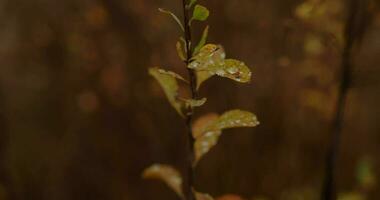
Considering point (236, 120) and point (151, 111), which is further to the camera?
point (151, 111)

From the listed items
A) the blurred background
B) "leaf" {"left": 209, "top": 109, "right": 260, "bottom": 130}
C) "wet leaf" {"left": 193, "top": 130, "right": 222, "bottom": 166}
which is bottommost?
the blurred background

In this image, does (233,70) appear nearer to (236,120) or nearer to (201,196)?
(236,120)

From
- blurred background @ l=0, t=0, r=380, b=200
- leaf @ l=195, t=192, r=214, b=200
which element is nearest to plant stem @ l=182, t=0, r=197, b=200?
leaf @ l=195, t=192, r=214, b=200

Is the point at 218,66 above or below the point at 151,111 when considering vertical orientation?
above

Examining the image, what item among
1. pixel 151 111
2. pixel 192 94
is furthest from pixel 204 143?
pixel 151 111

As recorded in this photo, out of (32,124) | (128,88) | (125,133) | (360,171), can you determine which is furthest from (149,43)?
(360,171)

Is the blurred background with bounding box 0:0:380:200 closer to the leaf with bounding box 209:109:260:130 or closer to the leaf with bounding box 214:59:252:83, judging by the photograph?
the leaf with bounding box 209:109:260:130

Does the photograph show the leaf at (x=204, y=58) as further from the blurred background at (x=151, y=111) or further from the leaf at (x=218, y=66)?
the blurred background at (x=151, y=111)

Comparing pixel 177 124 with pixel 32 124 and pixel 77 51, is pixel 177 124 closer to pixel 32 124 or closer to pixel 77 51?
pixel 77 51

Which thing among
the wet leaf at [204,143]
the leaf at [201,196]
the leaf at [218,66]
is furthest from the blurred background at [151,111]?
the leaf at [218,66]
